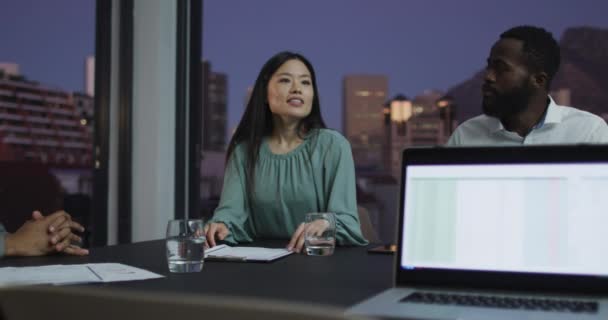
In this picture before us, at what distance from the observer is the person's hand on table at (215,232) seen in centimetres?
193

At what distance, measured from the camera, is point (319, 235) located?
1670mm

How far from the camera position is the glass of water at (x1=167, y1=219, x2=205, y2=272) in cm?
138

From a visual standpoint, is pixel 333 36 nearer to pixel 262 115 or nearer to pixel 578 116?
pixel 262 115

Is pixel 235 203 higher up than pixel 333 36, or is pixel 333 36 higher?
pixel 333 36

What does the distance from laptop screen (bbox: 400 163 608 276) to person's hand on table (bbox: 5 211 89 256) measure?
940mm

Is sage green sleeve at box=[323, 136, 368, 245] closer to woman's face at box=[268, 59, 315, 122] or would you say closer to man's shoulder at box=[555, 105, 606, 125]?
woman's face at box=[268, 59, 315, 122]

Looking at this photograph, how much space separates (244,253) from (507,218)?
777 millimetres

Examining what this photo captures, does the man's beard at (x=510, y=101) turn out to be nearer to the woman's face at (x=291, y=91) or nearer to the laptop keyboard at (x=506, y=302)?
the woman's face at (x=291, y=91)

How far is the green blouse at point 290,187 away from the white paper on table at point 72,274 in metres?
0.86

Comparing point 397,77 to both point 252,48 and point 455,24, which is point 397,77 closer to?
point 455,24

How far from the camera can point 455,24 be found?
3.93 meters

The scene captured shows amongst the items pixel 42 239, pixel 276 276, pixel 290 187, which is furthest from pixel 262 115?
pixel 276 276

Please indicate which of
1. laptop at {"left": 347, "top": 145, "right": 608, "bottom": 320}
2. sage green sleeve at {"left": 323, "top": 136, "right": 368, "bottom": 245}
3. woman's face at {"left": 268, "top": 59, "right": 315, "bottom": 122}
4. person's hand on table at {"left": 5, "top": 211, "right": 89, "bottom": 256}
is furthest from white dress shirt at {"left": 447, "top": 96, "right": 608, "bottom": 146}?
person's hand on table at {"left": 5, "top": 211, "right": 89, "bottom": 256}

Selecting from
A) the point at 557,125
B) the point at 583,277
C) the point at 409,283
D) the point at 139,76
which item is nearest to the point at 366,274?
the point at 409,283
